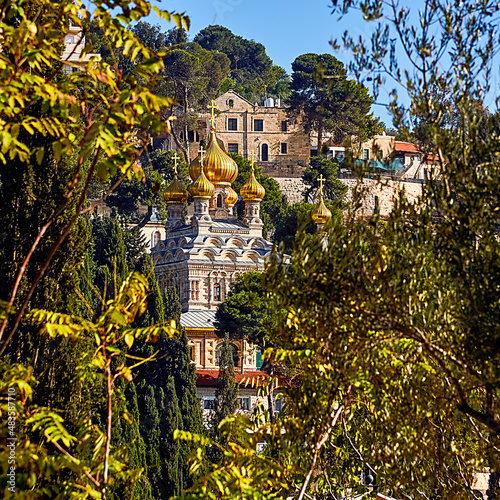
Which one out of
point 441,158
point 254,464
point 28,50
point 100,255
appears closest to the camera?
point 28,50

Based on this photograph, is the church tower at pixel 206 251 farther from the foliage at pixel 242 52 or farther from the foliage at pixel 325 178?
the foliage at pixel 242 52

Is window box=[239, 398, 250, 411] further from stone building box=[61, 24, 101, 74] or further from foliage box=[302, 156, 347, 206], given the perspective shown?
foliage box=[302, 156, 347, 206]

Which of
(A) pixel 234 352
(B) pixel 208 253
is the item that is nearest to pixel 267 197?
(B) pixel 208 253

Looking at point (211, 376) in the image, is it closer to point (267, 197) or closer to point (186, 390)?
point (186, 390)

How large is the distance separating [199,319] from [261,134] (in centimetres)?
3081

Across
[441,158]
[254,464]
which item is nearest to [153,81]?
[441,158]

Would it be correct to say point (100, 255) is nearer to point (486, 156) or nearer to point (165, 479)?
point (165, 479)

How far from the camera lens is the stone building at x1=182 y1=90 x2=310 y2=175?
71.8 metres

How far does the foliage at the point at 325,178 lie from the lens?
6538cm

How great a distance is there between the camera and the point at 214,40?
10444 centimetres

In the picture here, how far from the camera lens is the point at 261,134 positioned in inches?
2854

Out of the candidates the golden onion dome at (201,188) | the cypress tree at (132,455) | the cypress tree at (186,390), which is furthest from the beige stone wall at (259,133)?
the cypress tree at (132,455)

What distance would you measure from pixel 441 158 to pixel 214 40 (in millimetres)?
99859

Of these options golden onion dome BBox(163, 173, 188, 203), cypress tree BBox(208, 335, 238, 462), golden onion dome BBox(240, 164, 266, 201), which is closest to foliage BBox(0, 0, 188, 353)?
cypress tree BBox(208, 335, 238, 462)
